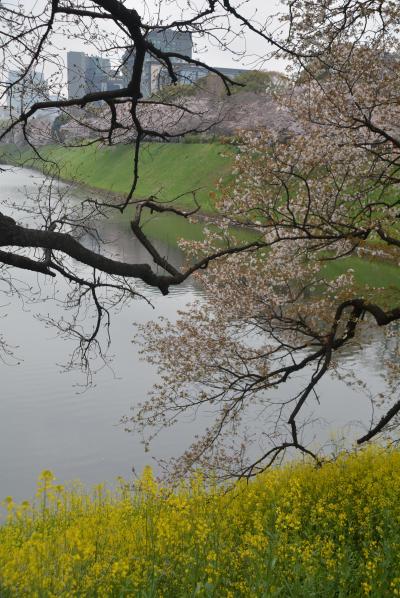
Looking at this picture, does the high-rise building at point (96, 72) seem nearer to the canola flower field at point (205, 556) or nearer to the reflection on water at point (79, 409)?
the reflection on water at point (79, 409)

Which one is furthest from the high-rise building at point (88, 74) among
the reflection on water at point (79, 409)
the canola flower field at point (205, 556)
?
the canola flower field at point (205, 556)

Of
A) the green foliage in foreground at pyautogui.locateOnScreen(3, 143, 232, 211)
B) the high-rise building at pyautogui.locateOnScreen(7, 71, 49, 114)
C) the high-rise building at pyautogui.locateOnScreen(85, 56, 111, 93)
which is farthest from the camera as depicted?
the green foliage in foreground at pyautogui.locateOnScreen(3, 143, 232, 211)

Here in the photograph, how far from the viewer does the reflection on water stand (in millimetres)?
13148

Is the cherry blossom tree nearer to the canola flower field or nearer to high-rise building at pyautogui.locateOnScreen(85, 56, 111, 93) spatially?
the canola flower field

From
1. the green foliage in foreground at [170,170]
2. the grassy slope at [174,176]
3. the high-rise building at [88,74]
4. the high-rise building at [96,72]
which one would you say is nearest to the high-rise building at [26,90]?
the high-rise building at [88,74]

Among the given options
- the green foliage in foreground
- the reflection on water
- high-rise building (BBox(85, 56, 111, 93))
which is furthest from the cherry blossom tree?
the green foliage in foreground

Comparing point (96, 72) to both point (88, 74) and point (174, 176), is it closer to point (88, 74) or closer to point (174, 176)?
point (88, 74)

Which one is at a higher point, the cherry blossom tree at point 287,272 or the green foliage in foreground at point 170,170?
the green foliage in foreground at point 170,170

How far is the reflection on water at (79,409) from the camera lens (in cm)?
1315

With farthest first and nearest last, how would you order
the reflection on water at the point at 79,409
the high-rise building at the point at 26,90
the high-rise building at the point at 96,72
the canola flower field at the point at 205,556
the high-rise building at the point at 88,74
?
the reflection on water at the point at 79,409 < the high-rise building at the point at 88,74 < the high-rise building at the point at 96,72 < the high-rise building at the point at 26,90 < the canola flower field at the point at 205,556

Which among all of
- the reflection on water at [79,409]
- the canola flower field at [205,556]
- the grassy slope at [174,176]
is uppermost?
the grassy slope at [174,176]

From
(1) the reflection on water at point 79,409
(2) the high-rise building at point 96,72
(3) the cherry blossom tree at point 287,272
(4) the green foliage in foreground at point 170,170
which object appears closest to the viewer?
(2) the high-rise building at point 96,72

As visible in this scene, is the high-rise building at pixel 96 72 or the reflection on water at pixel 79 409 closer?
the high-rise building at pixel 96 72

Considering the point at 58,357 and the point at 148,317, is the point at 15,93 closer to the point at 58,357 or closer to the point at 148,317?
the point at 58,357
